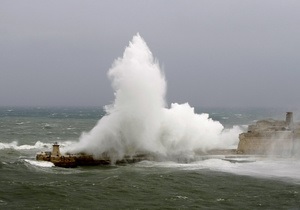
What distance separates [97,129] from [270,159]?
39.5 feet

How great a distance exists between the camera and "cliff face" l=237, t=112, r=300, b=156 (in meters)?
36.5

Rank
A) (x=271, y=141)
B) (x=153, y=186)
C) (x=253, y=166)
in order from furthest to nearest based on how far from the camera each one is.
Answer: (x=271, y=141) → (x=253, y=166) → (x=153, y=186)

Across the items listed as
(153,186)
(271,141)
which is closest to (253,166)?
(271,141)

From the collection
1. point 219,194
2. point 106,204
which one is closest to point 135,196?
point 106,204

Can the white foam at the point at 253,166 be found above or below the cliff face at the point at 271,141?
below

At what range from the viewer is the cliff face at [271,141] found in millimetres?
36500

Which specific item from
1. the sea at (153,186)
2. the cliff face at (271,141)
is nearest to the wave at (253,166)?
the sea at (153,186)

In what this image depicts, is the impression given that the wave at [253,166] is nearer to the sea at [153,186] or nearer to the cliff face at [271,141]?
the sea at [153,186]

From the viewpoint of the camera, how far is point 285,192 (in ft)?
77.4

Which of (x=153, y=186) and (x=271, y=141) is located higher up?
(x=271, y=141)

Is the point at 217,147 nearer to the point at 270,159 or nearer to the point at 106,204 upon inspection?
the point at 270,159

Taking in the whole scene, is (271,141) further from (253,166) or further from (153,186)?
(153,186)

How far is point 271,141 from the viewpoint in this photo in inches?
1462

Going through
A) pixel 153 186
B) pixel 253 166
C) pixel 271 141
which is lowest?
pixel 153 186
